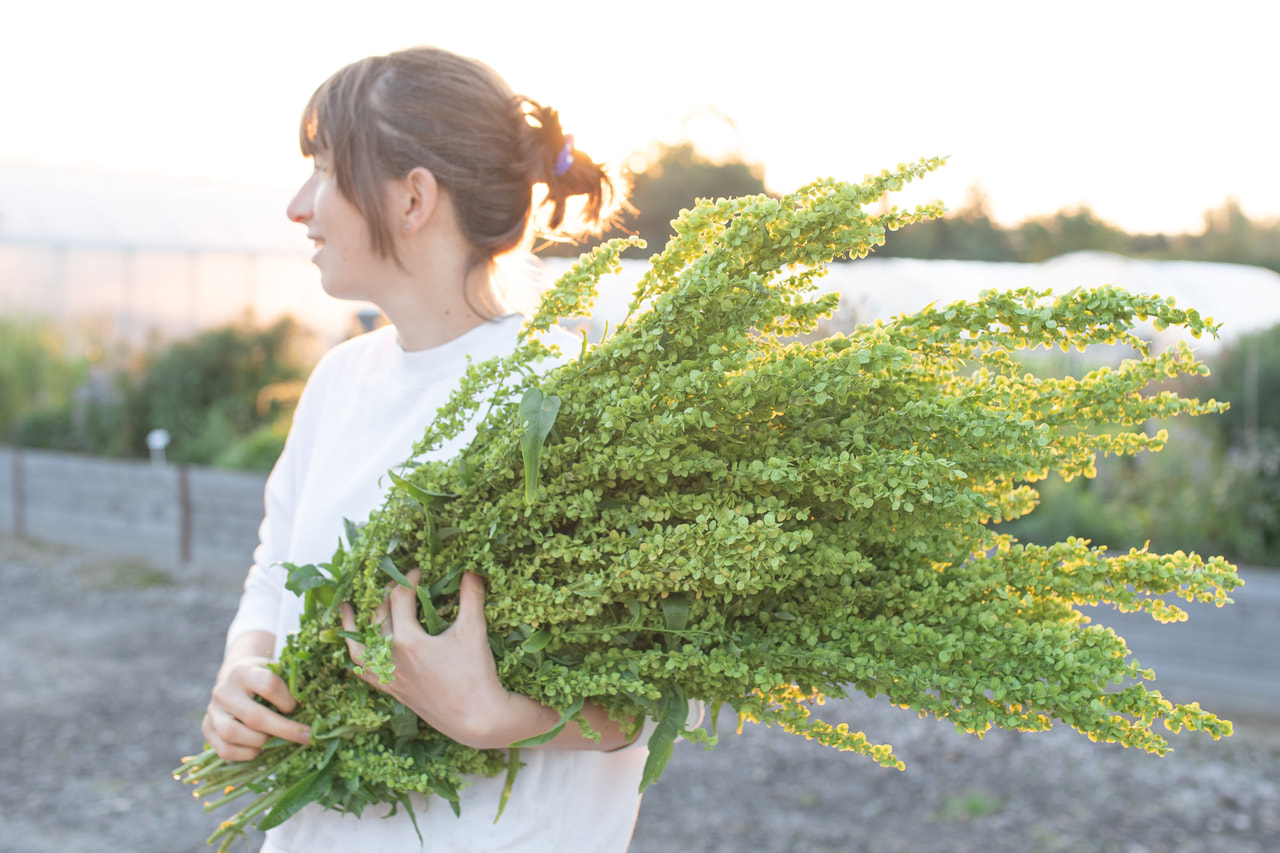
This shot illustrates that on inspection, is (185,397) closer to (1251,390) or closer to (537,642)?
(1251,390)

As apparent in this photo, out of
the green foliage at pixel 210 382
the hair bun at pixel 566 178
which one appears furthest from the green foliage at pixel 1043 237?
the hair bun at pixel 566 178

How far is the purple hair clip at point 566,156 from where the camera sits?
5.36 feet

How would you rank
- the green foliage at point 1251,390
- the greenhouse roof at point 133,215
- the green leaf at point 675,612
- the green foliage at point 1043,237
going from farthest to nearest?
the green foliage at point 1043,237 → the greenhouse roof at point 133,215 → the green foliage at point 1251,390 → the green leaf at point 675,612

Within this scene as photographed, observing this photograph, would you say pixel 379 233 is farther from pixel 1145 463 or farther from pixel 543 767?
pixel 1145 463

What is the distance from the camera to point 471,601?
1.21 metres

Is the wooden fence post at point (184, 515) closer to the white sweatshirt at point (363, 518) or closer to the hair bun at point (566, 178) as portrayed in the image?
the white sweatshirt at point (363, 518)

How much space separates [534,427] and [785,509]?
27cm

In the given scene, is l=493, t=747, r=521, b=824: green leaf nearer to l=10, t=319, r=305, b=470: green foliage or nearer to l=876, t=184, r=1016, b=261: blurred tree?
l=10, t=319, r=305, b=470: green foliage

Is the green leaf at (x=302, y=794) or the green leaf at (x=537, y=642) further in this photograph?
the green leaf at (x=302, y=794)

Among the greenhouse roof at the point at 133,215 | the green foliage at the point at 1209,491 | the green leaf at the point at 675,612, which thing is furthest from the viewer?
the greenhouse roof at the point at 133,215

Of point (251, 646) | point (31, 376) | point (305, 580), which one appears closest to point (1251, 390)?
point (251, 646)

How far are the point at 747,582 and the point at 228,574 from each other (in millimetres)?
6582

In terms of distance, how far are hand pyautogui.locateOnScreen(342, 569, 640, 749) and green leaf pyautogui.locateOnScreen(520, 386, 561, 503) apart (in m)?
0.20

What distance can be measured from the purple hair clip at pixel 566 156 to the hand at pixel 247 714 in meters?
0.86
